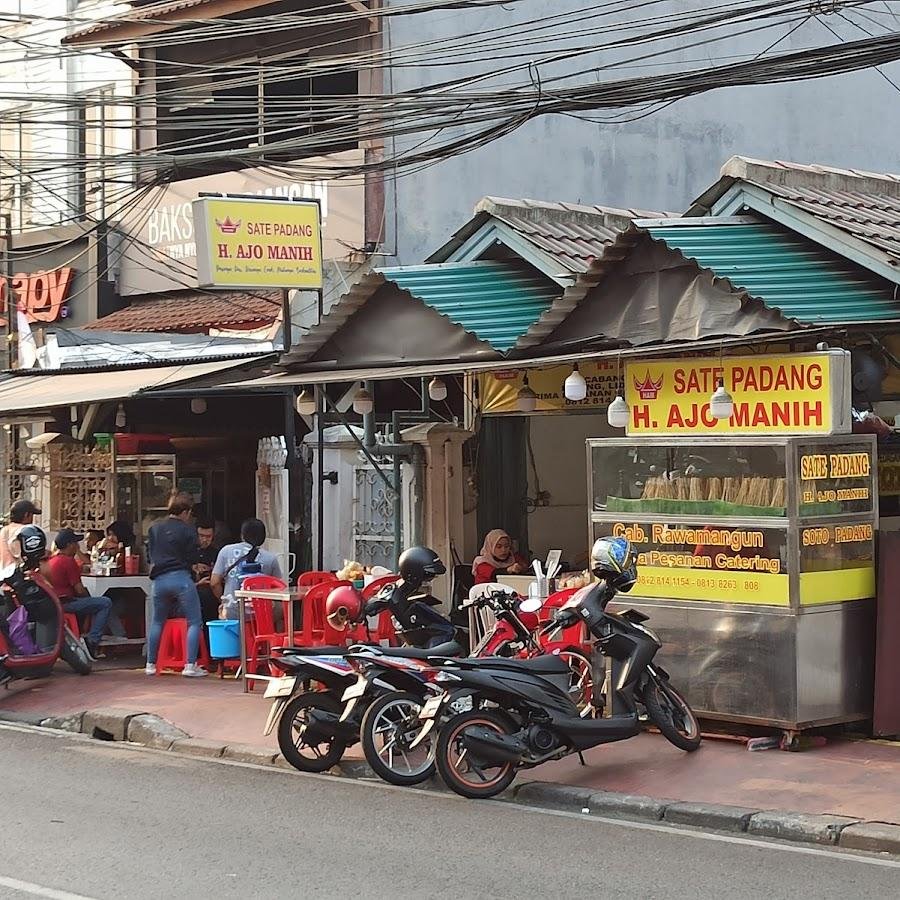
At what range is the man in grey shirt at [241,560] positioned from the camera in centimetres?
1478

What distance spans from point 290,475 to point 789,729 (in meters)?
7.61

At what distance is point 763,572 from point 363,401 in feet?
16.9

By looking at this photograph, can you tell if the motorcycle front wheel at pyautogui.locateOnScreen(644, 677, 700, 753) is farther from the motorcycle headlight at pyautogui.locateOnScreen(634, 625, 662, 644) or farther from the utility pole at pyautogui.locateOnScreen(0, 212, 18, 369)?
the utility pole at pyautogui.locateOnScreen(0, 212, 18, 369)

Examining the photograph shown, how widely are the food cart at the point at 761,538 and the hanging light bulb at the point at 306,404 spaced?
427 cm

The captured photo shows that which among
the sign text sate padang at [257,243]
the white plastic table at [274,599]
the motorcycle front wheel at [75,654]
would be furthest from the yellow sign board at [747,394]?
the motorcycle front wheel at [75,654]

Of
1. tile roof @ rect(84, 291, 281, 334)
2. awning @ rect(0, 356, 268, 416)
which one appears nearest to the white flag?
tile roof @ rect(84, 291, 281, 334)

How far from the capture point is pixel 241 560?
14836 mm

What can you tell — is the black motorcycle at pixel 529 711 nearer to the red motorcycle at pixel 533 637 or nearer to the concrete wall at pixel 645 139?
the red motorcycle at pixel 533 637

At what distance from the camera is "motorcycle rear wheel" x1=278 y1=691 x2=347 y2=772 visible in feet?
33.8

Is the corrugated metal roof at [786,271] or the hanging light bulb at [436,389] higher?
the corrugated metal roof at [786,271]

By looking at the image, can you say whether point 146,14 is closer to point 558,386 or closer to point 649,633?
point 558,386

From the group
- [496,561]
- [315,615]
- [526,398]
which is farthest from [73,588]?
[526,398]

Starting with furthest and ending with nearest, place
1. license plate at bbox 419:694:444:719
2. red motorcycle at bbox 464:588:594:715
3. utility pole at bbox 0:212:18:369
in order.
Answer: utility pole at bbox 0:212:18:369
red motorcycle at bbox 464:588:594:715
license plate at bbox 419:694:444:719

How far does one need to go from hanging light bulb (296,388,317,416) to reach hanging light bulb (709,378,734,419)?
5030 millimetres
